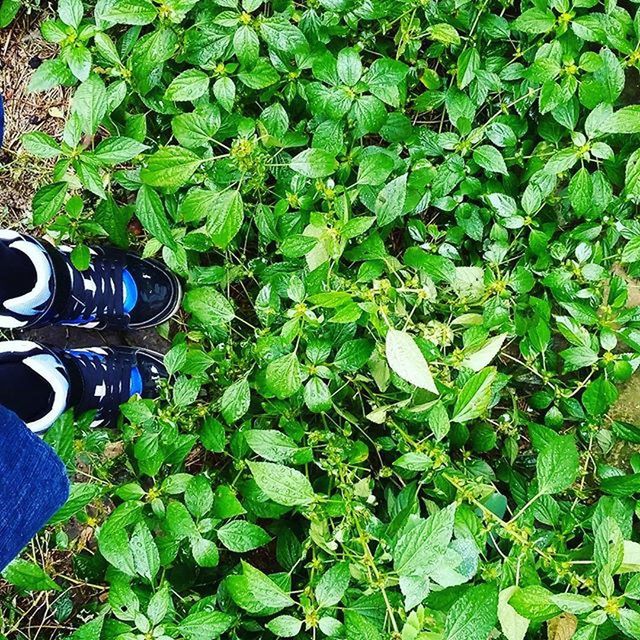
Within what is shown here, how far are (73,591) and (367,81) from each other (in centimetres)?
166

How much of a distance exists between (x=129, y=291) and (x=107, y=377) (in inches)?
9.9

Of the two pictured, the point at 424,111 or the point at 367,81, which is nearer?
the point at 367,81

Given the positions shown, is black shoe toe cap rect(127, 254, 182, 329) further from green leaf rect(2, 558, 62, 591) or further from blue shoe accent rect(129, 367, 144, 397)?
green leaf rect(2, 558, 62, 591)

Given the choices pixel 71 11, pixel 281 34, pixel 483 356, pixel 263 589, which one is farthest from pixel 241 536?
pixel 71 11

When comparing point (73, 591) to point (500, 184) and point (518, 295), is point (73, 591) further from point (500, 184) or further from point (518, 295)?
point (500, 184)

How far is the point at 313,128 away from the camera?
183 centimetres

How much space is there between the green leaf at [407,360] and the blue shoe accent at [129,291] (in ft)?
2.82

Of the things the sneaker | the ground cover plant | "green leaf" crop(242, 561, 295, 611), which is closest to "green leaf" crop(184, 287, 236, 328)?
the ground cover plant

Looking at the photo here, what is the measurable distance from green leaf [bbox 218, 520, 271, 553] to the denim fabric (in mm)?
369

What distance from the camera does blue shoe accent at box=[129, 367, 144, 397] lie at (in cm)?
195

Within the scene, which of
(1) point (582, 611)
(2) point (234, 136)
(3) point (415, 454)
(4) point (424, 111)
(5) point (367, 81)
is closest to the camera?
(1) point (582, 611)

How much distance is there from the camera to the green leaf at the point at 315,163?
1.61 meters

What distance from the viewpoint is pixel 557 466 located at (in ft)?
4.93

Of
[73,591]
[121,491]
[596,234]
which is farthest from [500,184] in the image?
[73,591]
